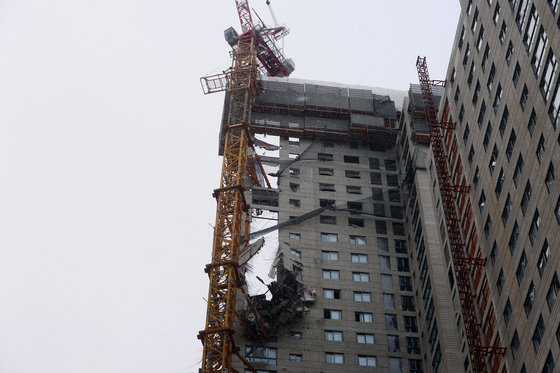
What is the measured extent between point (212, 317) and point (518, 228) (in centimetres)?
3188

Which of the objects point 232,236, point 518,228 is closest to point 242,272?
point 232,236

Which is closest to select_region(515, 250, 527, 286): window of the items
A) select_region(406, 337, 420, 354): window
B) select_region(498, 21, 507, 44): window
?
select_region(498, 21, 507, 44): window

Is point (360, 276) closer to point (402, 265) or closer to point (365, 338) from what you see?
point (402, 265)

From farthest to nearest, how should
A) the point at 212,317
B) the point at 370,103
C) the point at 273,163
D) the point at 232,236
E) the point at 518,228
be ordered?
the point at 370,103
the point at 273,163
the point at 232,236
the point at 212,317
the point at 518,228

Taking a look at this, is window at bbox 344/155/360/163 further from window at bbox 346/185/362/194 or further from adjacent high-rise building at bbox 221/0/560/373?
window at bbox 346/185/362/194

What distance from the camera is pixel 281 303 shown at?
283 feet

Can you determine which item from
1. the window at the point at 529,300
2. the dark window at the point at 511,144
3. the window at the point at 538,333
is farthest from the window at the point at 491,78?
the window at the point at 538,333

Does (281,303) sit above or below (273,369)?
above

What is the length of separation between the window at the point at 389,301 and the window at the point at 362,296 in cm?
165

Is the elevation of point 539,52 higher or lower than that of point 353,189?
lower

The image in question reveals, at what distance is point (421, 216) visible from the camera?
3563 inches

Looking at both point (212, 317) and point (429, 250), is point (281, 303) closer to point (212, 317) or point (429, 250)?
point (212, 317)

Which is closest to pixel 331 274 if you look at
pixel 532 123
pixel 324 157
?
pixel 324 157

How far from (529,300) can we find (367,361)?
2960cm
